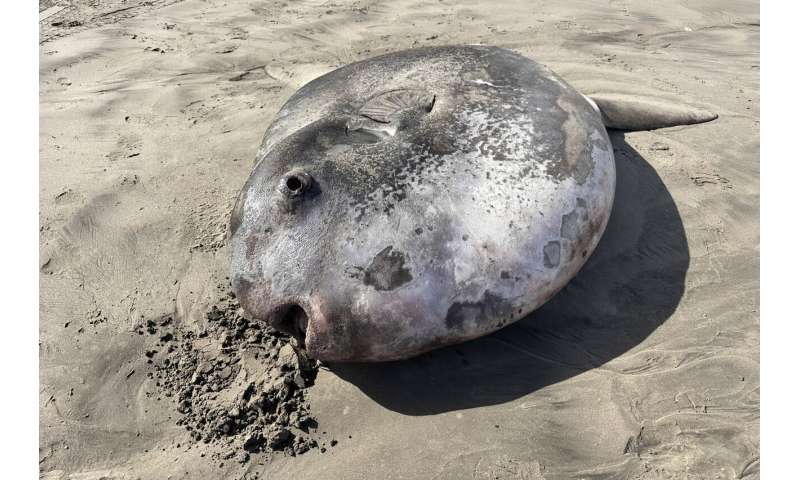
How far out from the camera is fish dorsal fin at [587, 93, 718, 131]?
3.52 metres

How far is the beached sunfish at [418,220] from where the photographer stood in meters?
2.00

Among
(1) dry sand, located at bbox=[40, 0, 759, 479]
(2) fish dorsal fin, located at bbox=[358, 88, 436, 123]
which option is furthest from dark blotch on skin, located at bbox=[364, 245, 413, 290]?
(2) fish dorsal fin, located at bbox=[358, 88, 436, 123]

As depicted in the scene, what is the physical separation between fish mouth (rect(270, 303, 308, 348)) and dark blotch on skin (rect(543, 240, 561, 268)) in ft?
2.97

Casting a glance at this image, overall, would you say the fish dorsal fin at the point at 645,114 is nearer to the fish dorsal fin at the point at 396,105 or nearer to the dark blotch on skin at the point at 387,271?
the fish dorsal fin at the point at 396,105

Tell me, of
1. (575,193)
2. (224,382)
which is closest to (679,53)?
(575,193)

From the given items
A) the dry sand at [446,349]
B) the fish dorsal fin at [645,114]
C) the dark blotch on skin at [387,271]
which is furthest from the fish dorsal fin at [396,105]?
the fish dorsal fin at [645,114]

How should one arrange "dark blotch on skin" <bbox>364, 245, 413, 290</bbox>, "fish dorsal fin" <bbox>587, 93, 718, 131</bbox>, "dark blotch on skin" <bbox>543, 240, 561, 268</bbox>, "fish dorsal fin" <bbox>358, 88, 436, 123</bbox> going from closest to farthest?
"dark blotch on skin" <bbox>364, 245, 413, 290</bbox>
"dark blotch on skin" <bbox>543, 240, 561, 268</bbox>
"fish dorsal fin" <bbox>358, 88, 436, 123</bbox>
"fish dorsal fin" <bbox>587, 93, 718, 131</bbox>

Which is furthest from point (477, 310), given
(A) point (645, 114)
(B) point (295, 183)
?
(A) point (645, 114)

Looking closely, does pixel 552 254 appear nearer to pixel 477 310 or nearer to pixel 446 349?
pixel 477 310

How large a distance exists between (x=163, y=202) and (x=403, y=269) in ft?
6.10

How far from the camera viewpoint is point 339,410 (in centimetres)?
218

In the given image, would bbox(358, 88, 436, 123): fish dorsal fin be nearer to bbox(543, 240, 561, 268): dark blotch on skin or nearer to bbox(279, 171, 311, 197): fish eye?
bbox(279, 171, 311, 197): fish eye

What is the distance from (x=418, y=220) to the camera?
207 cm

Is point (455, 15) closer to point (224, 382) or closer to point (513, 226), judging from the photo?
point (513, 226)
